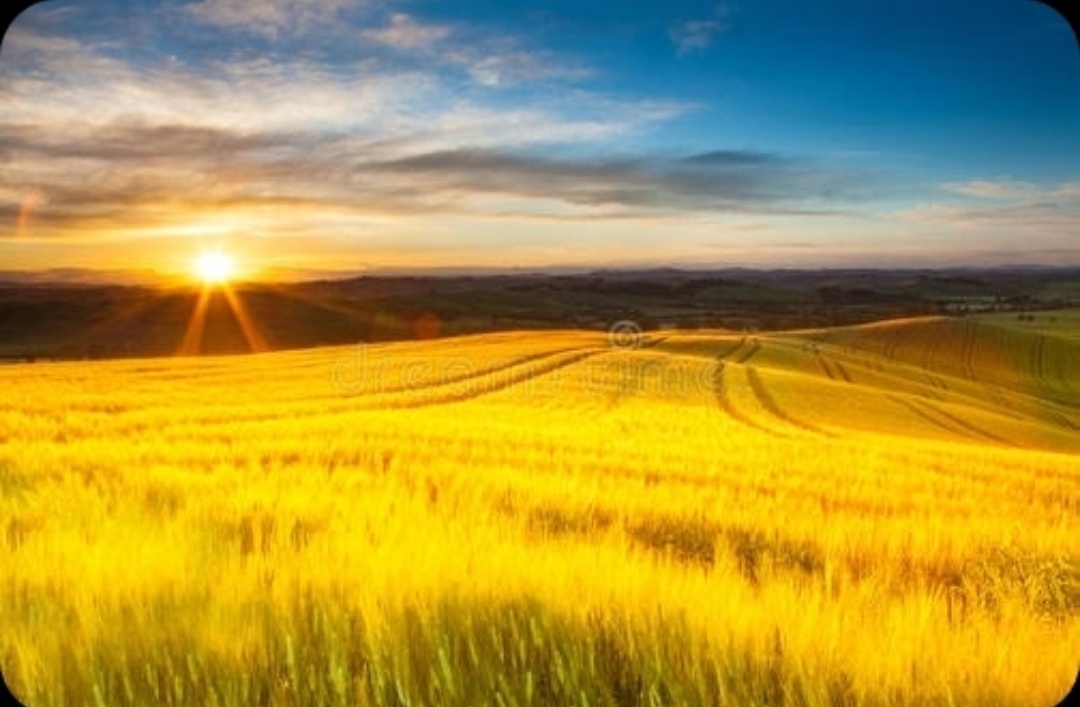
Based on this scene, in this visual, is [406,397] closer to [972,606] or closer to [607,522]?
[607,522]

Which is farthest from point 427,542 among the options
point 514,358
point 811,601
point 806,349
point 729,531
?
point 806,349

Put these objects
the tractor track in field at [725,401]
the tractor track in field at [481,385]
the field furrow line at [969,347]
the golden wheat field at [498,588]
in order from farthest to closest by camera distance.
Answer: the field furrow line at [969,347] → the tractor track in field at [725,401] → the tractor track in field at [481,385] → the golden wheat field at [498,588]

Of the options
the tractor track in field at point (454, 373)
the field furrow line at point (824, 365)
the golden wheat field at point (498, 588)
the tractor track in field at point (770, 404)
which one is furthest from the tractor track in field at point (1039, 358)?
the golden wheat field at point (498, 588)

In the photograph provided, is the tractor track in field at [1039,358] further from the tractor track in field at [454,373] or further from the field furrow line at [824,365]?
the tractor track in field at [454,373]

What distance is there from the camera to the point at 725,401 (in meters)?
28.6

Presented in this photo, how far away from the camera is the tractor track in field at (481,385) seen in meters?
18.9

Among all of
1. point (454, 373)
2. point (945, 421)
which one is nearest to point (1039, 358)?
point (945, 421)

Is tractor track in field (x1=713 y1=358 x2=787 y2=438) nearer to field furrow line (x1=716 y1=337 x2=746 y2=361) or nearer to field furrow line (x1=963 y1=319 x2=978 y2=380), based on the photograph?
field furrow line (x1=716 y1=337 x2=746 y2=361)

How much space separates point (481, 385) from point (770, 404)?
34.9 feet

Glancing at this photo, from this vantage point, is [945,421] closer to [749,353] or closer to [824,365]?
[749,353]

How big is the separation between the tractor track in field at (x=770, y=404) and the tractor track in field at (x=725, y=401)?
1166 millimetres

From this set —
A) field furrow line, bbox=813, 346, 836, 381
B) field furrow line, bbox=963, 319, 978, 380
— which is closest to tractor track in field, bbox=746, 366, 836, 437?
field furrow line, bbox=813, 346, 836, 381

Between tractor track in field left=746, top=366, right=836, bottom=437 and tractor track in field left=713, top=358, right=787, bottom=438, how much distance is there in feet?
3.82

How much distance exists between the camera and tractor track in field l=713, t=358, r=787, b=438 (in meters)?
19.8
